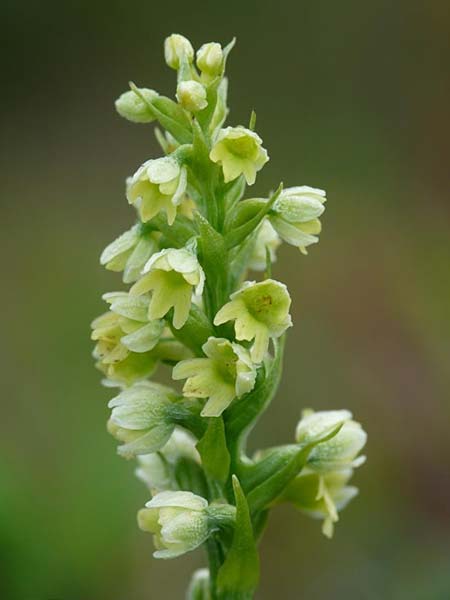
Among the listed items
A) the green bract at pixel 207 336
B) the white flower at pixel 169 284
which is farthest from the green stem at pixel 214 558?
the white flower at pixel 169 284

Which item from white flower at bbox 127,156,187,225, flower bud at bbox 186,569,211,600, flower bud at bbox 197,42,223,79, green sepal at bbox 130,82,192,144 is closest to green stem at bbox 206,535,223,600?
flower bud at bbox 186,569,211,600

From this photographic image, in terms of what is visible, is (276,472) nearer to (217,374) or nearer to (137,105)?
(217,374)

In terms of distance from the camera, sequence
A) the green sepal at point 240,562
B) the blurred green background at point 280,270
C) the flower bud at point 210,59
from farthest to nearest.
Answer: the blurred green background at point 280,270
the flower bud at point 210,59
the green sepal at point 240,562

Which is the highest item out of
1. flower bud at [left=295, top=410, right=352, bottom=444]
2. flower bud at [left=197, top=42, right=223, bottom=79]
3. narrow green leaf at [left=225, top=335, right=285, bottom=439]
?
flower bud at [left=197, top=42, right=223, bottom=79]

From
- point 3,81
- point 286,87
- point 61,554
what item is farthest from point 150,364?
point 3,81

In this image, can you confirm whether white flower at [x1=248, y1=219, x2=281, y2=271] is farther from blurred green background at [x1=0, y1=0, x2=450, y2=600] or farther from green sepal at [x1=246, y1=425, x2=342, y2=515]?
blurred green background at [x1=0, y1=0, x2=450, y2=600]

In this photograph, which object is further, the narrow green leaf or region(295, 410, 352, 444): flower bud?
region(295, 410, 352, 444): flower bud

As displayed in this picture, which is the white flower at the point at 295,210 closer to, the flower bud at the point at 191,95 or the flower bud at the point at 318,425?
the flower bud at the point at 191,95
